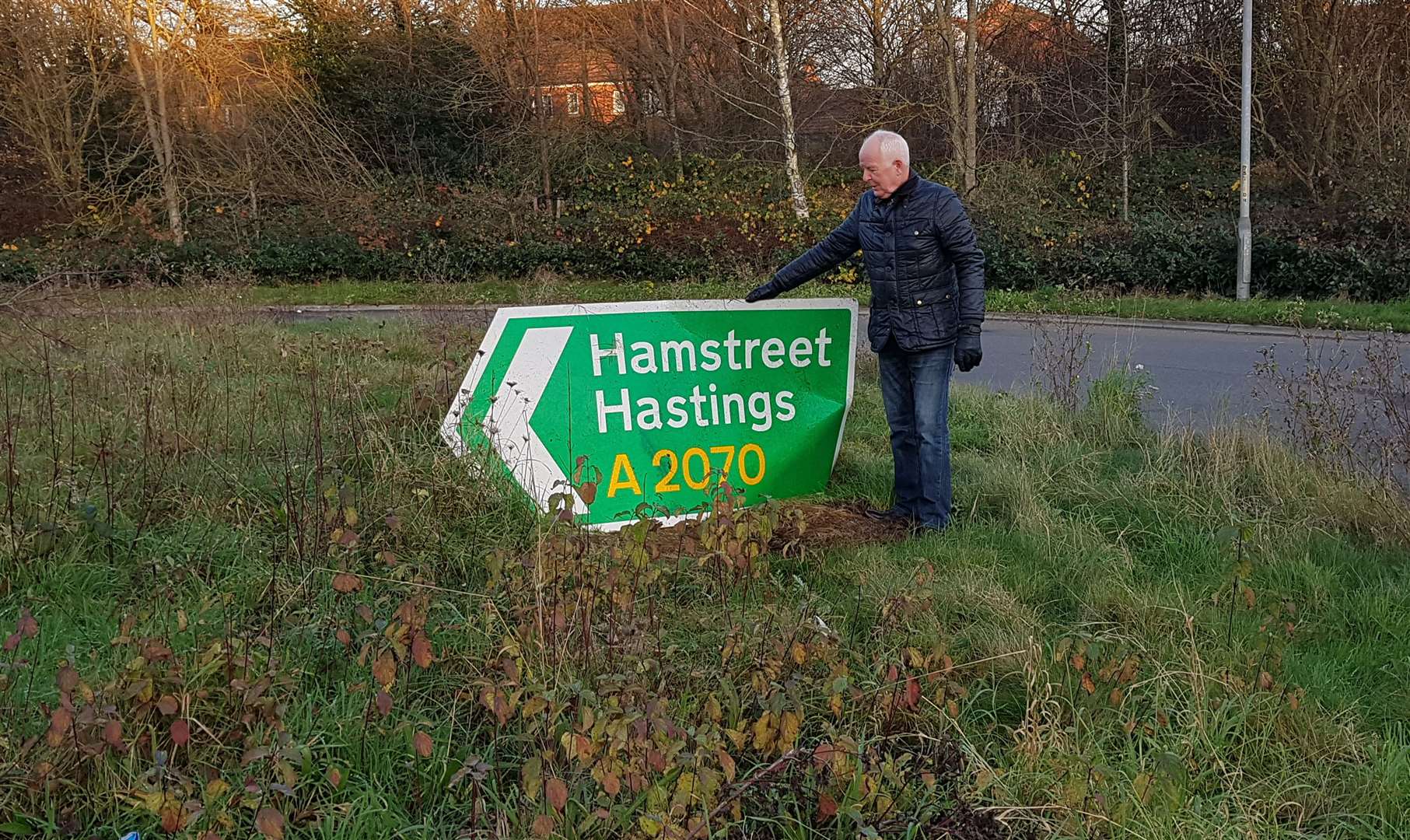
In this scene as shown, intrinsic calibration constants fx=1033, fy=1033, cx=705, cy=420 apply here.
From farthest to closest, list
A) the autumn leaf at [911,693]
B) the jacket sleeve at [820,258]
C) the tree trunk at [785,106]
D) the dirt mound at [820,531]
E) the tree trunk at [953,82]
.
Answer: the tree trunk at [953,82]
the tree trunk at [785,106]
the jacket sleeve at [820,258]
the dirt mound at [820,531]
the autumn leaf at [911,693]

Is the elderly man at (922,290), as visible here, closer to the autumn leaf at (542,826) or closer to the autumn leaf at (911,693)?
the autumn leaf at (911,693)

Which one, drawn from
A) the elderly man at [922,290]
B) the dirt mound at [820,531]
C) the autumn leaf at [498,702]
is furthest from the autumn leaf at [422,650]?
the elderly man at [922,290]

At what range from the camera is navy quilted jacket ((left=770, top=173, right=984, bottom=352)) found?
15.0 ft

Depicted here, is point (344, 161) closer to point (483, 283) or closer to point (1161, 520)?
point (483, 283)

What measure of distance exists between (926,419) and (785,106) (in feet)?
59.0

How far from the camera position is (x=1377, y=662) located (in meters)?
3.27

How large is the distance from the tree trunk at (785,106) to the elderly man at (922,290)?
56.3ft


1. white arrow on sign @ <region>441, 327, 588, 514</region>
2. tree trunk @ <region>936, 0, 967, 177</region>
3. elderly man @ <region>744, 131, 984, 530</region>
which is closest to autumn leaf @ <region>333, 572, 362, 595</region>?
white arrow on sign @ <region>441, 327, 588, 514</region>

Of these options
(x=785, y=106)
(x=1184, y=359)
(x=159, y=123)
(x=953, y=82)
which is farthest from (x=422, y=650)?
(x=159, y=123)

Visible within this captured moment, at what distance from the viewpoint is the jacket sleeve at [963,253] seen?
455 cm

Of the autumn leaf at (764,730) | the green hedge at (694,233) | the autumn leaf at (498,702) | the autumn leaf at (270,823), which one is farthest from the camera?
the green hedge at (694,233)

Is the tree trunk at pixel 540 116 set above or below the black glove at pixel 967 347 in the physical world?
above

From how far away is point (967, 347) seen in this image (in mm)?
4559

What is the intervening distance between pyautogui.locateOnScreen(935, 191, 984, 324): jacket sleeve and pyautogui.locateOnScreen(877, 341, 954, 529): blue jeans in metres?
0.21
